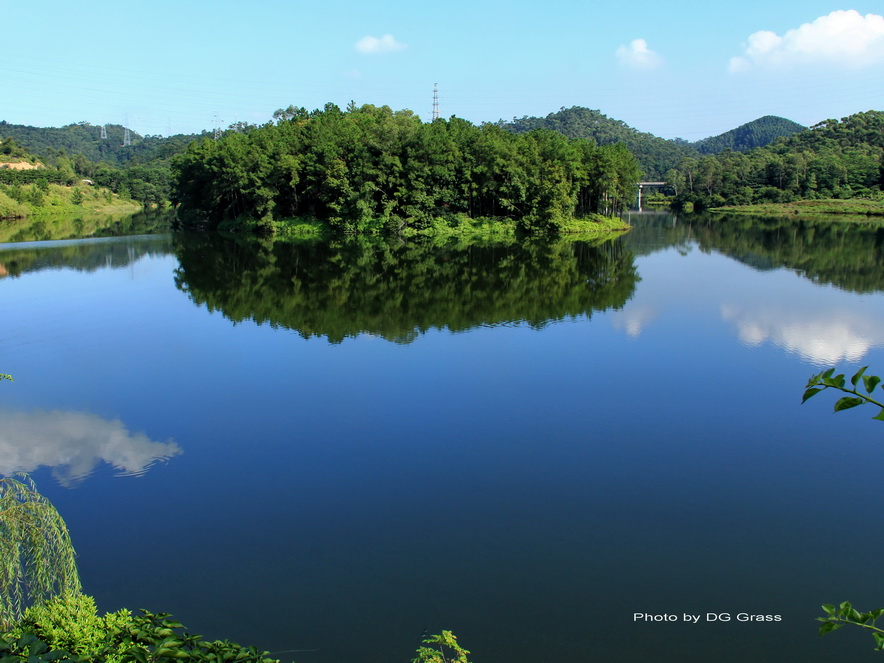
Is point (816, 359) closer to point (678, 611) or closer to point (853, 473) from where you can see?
point (853, 473)

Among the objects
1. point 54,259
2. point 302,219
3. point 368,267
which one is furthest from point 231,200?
point 368,267

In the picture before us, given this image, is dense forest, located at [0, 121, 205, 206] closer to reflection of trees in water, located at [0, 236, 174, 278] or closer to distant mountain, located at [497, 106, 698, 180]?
reflection of trees in water, located at [0, 236, 174, 278]

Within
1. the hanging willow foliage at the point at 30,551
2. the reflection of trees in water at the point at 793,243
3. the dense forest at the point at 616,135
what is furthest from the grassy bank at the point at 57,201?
the dense forest at the point at 616,135

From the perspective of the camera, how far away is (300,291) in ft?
75.9

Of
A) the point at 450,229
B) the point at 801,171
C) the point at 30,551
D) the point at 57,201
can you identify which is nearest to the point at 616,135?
the point at 801,171

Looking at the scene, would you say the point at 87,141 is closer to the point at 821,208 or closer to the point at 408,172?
the point at 408,172

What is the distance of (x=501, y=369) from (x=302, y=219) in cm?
3891

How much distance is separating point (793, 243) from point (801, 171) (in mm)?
41747

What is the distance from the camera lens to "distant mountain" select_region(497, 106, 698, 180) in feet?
449

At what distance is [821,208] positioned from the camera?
6612 cm

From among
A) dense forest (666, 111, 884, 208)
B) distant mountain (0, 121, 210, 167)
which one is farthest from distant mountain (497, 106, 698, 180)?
distant mountain (0, 121, 210, 167)

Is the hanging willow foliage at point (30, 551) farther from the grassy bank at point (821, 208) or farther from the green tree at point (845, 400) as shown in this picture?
the grassy bank at point (821, 208)

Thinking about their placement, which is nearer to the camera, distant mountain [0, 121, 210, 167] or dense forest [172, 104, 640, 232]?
dense forest [172, 104, 640, 232]

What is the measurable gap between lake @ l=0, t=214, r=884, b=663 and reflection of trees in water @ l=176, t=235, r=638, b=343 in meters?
0.27
